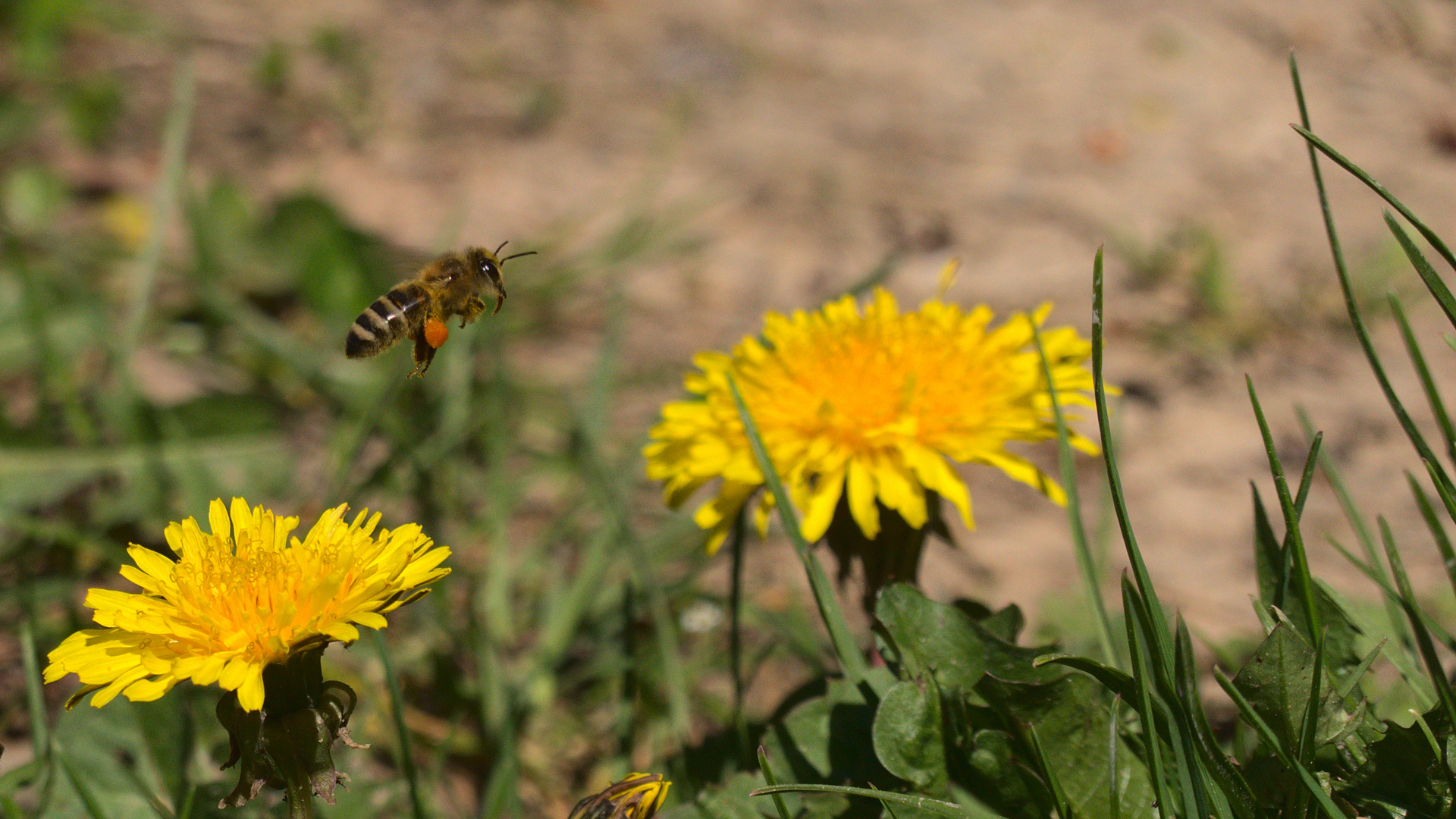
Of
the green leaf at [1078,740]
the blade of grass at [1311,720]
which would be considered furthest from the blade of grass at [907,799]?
the blade of grass at [1311,720]

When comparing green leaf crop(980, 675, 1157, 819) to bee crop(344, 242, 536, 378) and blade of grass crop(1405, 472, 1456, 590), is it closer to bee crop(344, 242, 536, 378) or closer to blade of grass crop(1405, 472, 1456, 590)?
blade of grass crop(1405, 472, 1456, 590)

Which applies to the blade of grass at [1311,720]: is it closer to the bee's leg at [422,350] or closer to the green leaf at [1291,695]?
the green leaf at [1291,695]

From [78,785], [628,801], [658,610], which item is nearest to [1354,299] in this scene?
[628,801]

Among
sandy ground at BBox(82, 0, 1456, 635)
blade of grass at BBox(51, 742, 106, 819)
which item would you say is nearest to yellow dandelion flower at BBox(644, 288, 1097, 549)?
blade of grass at BBox(51, 742, 106, 819)

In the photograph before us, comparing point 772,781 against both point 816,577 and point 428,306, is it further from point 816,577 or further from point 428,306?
point 428,306

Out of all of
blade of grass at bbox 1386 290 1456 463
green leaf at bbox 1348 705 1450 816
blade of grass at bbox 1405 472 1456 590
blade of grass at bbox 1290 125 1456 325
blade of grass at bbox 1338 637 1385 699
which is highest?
blade of grass at bbox 1290 125 1456 325
